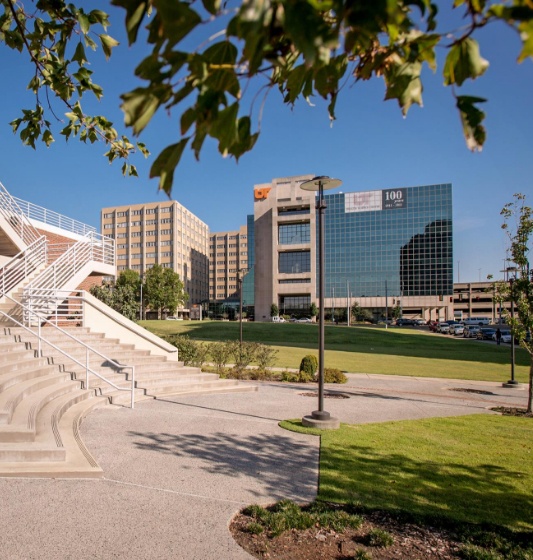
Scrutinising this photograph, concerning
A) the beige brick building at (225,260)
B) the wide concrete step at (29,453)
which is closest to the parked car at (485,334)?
the wide concrete step at (29,453)

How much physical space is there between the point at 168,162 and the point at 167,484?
5.14m

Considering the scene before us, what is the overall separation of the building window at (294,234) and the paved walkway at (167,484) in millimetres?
90067

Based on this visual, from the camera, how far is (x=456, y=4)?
156 cm

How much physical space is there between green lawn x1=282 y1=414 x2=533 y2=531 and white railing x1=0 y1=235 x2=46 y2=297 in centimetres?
1235

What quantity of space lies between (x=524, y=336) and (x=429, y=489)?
8.52 metres

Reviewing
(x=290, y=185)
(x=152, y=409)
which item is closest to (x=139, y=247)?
(x=290, y=185)

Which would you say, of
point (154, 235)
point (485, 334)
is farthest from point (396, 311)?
point (154, 235)

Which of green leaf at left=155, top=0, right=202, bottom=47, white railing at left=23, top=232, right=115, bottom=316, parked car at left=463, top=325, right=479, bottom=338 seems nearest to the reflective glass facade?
parked car at left=463, top=325, right=479, bottom=338

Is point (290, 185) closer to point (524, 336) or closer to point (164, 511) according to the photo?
point (524, 336)

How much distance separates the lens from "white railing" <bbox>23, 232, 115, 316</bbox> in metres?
14.0

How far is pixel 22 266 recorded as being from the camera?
1677 centimetres

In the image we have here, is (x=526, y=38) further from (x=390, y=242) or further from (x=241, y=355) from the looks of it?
(x=390, y=242)

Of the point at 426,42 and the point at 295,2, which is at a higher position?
the point at 426,42

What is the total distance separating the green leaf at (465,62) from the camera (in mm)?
1489
